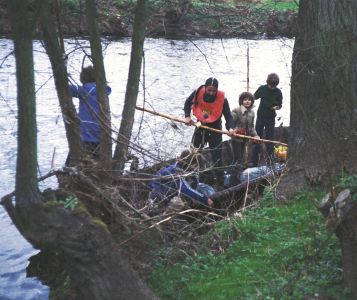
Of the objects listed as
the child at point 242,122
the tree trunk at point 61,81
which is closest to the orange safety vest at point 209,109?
the child at point 242,122

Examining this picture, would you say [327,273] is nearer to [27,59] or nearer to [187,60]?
[27,59]

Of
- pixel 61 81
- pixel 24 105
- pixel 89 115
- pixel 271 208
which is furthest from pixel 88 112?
pixel 24 105

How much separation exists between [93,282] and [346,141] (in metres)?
3.56

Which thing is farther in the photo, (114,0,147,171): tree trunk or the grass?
(114,0,147,171): tree trunk

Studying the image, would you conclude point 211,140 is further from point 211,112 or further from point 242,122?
point 242,122

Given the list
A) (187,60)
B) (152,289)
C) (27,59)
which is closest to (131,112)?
(152,289)

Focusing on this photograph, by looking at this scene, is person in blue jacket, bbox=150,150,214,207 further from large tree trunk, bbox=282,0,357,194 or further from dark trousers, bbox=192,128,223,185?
dark trousers, bbox=192,128,223,185

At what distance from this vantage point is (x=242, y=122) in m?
10.3

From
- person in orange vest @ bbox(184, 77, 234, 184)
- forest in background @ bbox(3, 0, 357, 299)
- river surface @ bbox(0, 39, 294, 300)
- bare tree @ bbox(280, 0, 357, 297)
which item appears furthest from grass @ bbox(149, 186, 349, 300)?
person in orange vest @ bbox(184, 77, 234, 184)

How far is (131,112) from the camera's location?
6.93 metres

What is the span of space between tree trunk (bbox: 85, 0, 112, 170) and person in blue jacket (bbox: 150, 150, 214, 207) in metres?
0.62

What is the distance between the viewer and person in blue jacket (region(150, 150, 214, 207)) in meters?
6.66

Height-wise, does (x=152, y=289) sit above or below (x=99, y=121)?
below

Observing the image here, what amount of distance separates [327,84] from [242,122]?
3.38m
